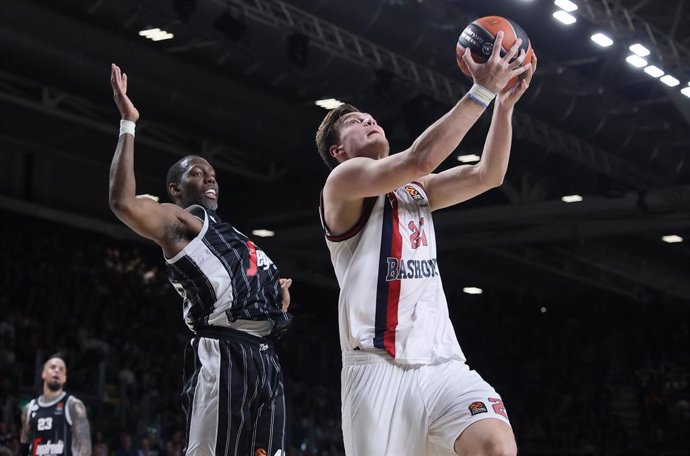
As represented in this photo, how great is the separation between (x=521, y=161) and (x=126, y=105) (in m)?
13.9

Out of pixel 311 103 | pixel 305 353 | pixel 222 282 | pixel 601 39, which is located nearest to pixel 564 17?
pixel 601 39

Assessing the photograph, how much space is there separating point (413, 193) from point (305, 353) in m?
22.7

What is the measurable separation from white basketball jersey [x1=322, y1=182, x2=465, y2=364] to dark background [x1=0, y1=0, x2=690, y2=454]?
31.2 feet

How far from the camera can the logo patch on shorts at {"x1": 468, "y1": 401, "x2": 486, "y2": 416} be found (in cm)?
451

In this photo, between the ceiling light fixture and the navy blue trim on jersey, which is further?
the ceiling light fixture

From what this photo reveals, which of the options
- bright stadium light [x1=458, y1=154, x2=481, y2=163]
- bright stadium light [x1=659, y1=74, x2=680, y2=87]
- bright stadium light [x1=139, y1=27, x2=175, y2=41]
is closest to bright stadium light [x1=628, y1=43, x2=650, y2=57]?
bright stadium light [x1=659, y1=74, x2=680, y2=87]

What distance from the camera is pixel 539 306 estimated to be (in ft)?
106

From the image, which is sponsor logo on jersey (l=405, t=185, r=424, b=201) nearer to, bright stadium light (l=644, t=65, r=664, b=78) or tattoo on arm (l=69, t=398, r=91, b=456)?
tattoo on arm (l=69, t=398, r=91, b=456)

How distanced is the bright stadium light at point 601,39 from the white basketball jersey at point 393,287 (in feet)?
33.1

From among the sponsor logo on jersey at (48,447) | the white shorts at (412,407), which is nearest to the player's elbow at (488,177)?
the white shorts at (412,407)

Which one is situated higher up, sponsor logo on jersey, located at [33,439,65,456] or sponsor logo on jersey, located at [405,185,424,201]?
sponsor logo on jersey, located at [405,185,424,201]

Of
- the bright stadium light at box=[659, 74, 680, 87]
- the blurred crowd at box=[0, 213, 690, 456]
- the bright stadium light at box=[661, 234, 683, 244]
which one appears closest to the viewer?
the bright stadium light at box=[659, 74, 680, 87]

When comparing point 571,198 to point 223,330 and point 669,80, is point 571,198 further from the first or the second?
Result: point 223,330

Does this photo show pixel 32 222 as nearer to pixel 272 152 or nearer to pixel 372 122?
pixel 272 152
